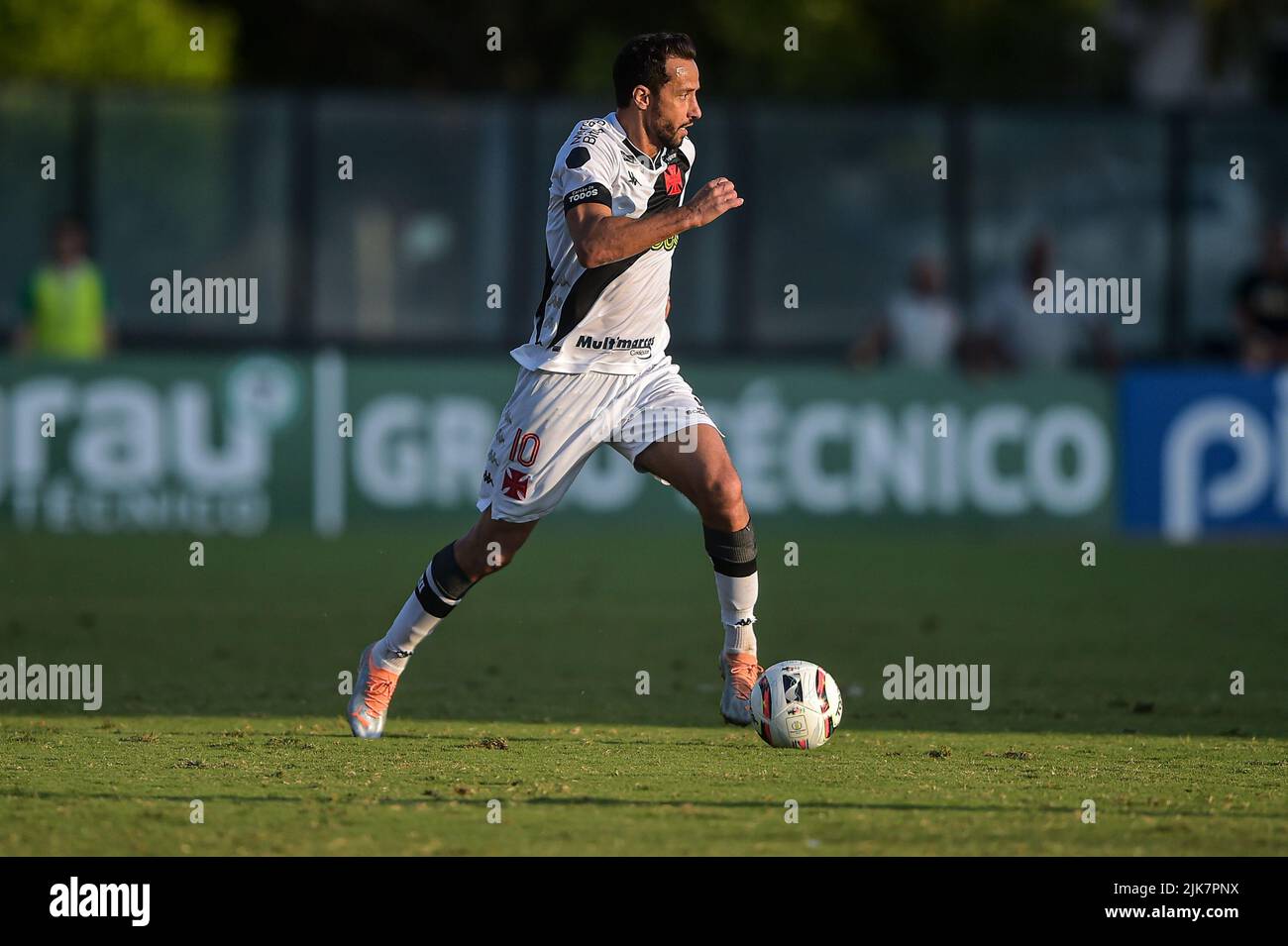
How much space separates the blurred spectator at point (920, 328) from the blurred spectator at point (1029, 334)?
0.46 meters

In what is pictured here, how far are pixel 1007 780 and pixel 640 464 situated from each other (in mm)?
1835

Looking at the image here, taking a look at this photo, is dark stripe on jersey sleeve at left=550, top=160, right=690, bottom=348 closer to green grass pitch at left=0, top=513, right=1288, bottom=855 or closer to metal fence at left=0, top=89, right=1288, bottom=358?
green grass pitch at left=0, top=513, right=1288, bottom=855

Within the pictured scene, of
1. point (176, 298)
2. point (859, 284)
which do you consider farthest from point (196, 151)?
point (859, 284)

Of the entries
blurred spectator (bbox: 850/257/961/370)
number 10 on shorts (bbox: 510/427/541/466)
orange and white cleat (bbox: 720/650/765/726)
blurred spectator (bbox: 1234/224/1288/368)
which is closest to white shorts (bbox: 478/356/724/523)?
number 10 on shorts (bbox: 510/427/541/466)

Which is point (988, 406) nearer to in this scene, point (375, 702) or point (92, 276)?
point (92, 276)

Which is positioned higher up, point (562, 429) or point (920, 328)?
point (920, 328)

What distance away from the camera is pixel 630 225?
746 centimetres

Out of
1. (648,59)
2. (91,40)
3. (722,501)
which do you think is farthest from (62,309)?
(91,40)

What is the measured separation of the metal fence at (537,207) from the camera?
18.7m

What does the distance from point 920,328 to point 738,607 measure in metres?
10.6

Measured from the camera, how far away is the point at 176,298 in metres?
18.6

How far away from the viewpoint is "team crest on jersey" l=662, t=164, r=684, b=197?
8.04 metres

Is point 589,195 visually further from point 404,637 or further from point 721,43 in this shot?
point 721,43
